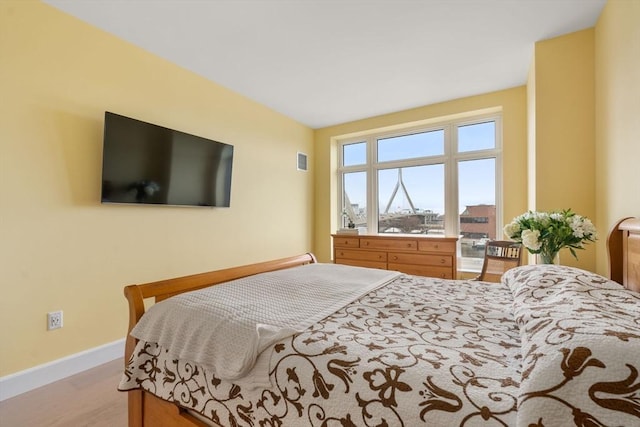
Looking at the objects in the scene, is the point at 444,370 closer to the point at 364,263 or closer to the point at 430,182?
the point at 364,263

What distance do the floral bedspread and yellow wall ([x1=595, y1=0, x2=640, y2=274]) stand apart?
0.97 m

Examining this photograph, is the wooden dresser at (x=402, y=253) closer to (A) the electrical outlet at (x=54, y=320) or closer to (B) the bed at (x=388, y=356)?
(B) the bed at (x=388, y=356)

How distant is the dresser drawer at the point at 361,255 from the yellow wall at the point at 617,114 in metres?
2.05

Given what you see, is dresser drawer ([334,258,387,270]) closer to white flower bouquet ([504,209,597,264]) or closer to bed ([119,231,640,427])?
white flower bouquet ([504,209,597,264])

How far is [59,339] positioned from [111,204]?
1.03m

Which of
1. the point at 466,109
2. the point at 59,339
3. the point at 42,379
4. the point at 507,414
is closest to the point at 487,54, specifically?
the point at 466,109

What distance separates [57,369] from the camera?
2.00 m

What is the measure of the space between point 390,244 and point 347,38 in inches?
92.6

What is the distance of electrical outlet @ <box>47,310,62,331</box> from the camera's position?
6.50 feet

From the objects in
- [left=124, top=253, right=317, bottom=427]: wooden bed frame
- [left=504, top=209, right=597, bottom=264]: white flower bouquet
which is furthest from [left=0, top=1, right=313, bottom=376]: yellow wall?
[left=504, top=209, right=597, bottom=264]: white flower bouquet

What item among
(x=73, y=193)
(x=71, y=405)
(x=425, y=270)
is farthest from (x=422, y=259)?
(x=73, y=193)

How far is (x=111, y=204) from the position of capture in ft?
7.54

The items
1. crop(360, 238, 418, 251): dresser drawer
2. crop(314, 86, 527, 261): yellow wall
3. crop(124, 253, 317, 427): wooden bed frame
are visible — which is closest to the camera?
crop(124, 253, 317, 427): wooden bed frame

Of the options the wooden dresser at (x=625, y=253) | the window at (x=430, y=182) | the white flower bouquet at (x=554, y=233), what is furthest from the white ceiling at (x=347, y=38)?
the wooden dresser at (x=625, y=253)
